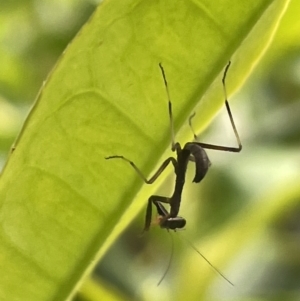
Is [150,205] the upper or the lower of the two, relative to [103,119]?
lower

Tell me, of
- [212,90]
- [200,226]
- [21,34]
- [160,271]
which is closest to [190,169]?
[200,226]

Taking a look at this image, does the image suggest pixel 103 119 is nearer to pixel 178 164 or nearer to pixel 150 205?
pixel 178 164

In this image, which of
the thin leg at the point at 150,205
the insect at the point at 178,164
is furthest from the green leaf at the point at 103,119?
the thin leg at the point at 150,205

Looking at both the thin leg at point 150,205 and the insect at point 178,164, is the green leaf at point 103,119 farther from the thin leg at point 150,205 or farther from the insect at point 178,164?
the thin leg at point 150,205

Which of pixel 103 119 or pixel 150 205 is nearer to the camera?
pixel 103 119

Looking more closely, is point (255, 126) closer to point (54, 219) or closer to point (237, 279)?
point (237, 279)

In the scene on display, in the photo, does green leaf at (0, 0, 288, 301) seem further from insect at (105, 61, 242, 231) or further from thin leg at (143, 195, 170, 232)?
thin leg at (143, 195, 170, 232)

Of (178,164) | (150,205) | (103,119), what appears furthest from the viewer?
(150,205)

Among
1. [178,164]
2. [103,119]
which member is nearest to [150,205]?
[178,164]
